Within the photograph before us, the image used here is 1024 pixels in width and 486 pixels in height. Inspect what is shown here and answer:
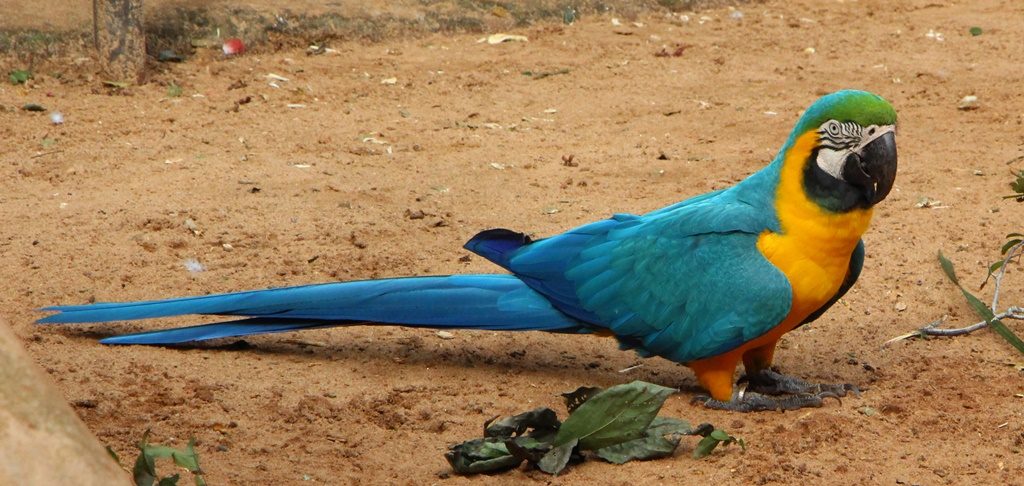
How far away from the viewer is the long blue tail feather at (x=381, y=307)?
325 cm

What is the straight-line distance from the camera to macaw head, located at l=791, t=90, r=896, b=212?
9.38 ft

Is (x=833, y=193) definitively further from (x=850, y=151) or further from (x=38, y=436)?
(x=38, y=436)

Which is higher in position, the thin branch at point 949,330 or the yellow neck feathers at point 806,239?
the yellow neck feathers at point 806,239

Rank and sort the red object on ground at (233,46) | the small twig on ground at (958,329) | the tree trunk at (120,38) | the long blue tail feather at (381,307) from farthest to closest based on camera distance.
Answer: the red object on ground at (233,46) → the tree trunk at (120,38) → the small twig on ground at (958,329) → the long blue tail feather at (381,307)

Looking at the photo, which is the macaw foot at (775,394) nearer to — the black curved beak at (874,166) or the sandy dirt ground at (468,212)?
the sandy dirt ground at (468,212)

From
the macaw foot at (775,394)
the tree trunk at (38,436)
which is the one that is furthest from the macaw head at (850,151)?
the tree trunk at (38,436)

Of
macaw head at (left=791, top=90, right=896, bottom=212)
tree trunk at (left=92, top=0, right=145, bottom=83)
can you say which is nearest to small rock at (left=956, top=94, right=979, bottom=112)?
macaw head at (left=791, top=90, right=896, bottom=212)

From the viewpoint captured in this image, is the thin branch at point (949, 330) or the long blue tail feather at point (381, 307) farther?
the thin branch at point (949, 330)

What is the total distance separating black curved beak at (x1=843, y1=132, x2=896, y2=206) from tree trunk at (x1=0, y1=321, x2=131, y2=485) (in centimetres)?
190

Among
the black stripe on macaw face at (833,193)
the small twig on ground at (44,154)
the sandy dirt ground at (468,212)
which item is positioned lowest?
the small twig on ground at (44,154)

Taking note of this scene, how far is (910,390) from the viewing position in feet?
10.4

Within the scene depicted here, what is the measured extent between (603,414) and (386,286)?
2.83 ft

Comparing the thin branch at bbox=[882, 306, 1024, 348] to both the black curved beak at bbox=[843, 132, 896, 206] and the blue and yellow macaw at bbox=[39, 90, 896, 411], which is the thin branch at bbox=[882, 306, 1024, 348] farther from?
the black curved beak at bbox=[843, 132, 896, 206]

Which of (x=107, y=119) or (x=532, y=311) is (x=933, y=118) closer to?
(x=532, y=311)
